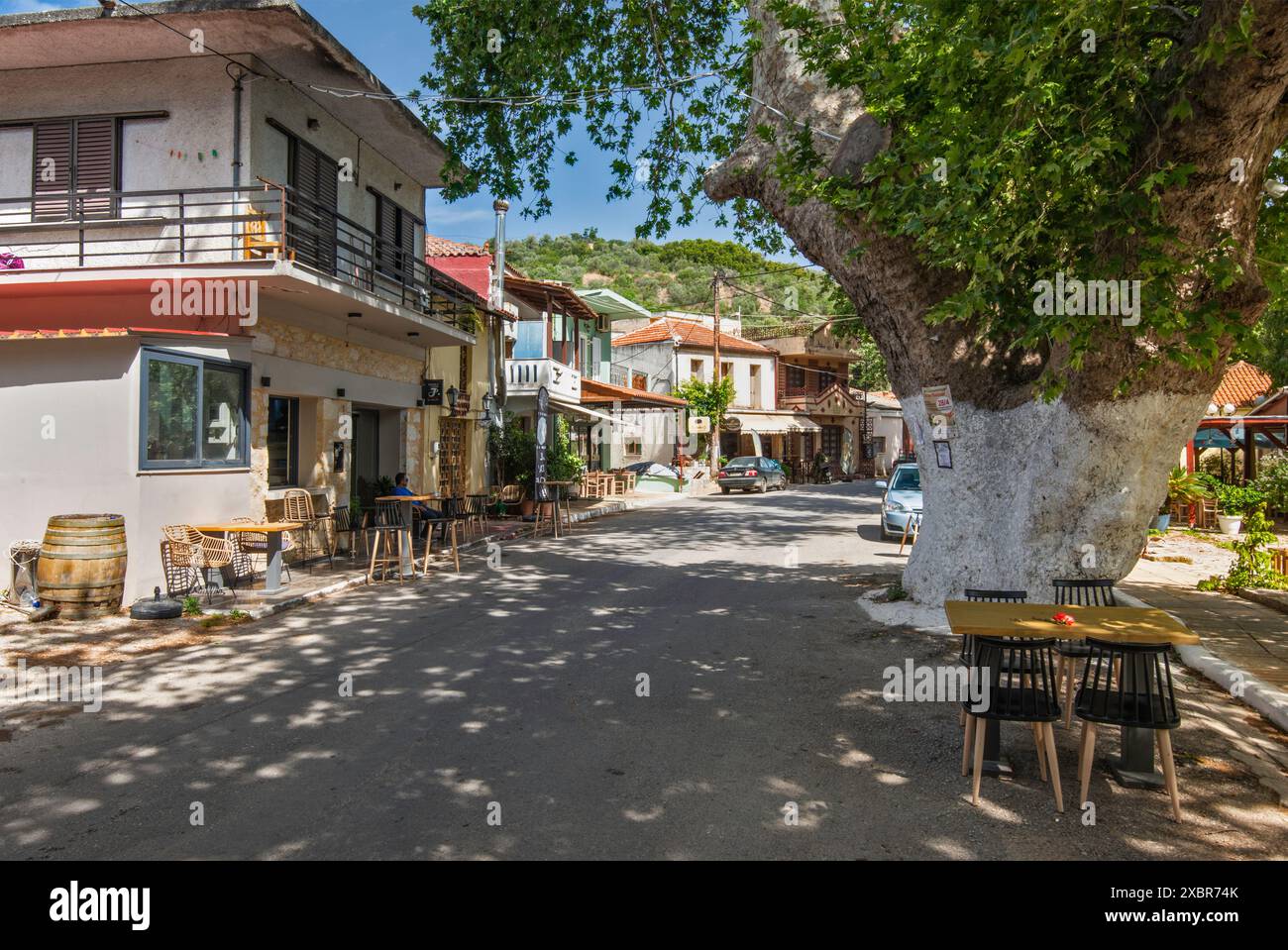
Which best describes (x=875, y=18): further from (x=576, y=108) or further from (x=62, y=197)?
(x=62, y=197)

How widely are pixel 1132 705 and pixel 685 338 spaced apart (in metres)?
42.4

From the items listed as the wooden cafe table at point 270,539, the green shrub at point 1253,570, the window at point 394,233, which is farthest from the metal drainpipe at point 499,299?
the green shrub at point 1253,570

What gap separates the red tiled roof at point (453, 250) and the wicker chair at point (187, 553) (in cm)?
1555

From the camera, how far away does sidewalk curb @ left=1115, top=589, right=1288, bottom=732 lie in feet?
19.5

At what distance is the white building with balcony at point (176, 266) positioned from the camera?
9.90 metres

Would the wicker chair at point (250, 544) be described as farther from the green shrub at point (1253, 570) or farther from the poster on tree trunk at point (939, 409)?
the green shrub at point (1253, 570)

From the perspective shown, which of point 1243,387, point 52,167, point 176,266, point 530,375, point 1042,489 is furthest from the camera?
point 1243,387

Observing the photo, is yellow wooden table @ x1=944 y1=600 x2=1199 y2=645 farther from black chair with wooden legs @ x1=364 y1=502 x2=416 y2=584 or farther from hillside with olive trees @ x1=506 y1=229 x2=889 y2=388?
hillside with olive trees @ x1=506 y1=229 x2=889 y2=388

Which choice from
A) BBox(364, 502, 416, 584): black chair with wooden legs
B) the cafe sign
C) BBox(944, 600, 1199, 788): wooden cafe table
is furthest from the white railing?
BBox(944, 600, 1199, 788): wooden cafe table

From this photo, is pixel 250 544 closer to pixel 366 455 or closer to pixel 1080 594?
pixel 366 455

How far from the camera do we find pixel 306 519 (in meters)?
13.2

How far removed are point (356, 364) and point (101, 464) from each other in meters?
5.86
